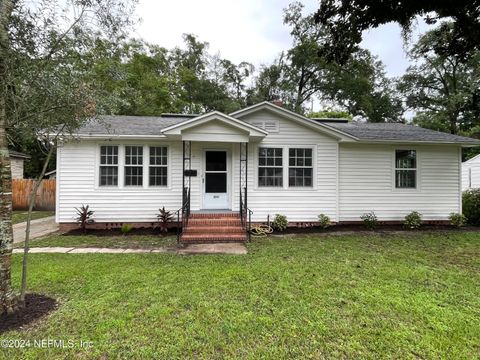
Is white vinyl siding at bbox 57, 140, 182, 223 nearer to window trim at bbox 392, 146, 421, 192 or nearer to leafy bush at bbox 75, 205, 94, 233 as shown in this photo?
leafy bush at bbox 75, 205, 94, 233

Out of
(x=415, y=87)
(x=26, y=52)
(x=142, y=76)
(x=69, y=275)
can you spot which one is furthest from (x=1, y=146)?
(x=415, y=87)

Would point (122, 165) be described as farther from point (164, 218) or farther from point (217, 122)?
point (217, 122)

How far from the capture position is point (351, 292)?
154 inches

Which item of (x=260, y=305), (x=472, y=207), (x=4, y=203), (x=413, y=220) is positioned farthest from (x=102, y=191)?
(x=472, y=207)

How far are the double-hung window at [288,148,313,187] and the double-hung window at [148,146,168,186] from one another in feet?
14.1

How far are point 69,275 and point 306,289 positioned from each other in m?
4.17

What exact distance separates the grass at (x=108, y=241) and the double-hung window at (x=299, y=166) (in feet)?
14.5

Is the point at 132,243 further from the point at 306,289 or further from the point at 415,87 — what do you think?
the point at 415,87

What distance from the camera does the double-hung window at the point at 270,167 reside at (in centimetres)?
865

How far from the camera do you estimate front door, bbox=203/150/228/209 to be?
28.1 ft

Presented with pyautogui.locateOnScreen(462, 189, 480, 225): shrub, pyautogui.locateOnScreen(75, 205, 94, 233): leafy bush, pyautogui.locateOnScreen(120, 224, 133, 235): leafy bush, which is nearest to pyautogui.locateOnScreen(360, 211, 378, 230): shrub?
pyautogui.locateOnScreen(462, 189, 480, 225): shrub

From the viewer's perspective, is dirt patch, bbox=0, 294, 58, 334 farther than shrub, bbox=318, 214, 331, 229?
No

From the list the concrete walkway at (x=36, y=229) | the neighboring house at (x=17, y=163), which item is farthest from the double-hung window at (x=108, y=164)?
the neighboring house at (x=17, y=163)

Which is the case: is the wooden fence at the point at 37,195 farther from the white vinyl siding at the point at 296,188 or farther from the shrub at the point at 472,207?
the shrub at the point at 472,207
